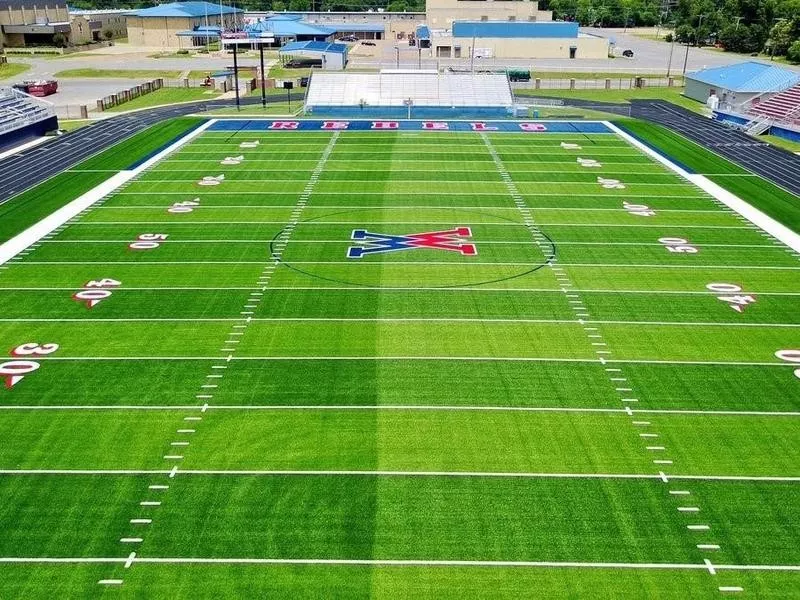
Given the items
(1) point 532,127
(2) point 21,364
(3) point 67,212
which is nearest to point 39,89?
(3) point 67,212

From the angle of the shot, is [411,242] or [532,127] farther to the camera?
[532,127]

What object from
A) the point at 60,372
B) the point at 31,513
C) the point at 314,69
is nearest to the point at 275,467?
the point at 31,513

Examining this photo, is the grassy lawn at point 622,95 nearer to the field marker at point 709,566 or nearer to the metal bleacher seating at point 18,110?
the metal bleacher seating at point 18,110

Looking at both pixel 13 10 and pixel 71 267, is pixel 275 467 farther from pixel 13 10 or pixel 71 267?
pixel 13 10

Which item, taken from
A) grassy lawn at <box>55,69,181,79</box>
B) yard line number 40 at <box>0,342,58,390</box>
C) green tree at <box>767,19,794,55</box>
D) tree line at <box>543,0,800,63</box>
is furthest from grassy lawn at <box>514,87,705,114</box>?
yard line number 40 at <box>0,342,58,390</box>

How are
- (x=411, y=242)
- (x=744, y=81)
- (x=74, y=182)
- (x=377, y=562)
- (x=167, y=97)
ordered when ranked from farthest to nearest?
(x=167, y=97), (x=744, y=81), (x=74, y=182), (x=411, y=242), (x=377, y=562)

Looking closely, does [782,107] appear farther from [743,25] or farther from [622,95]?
[743,25]
